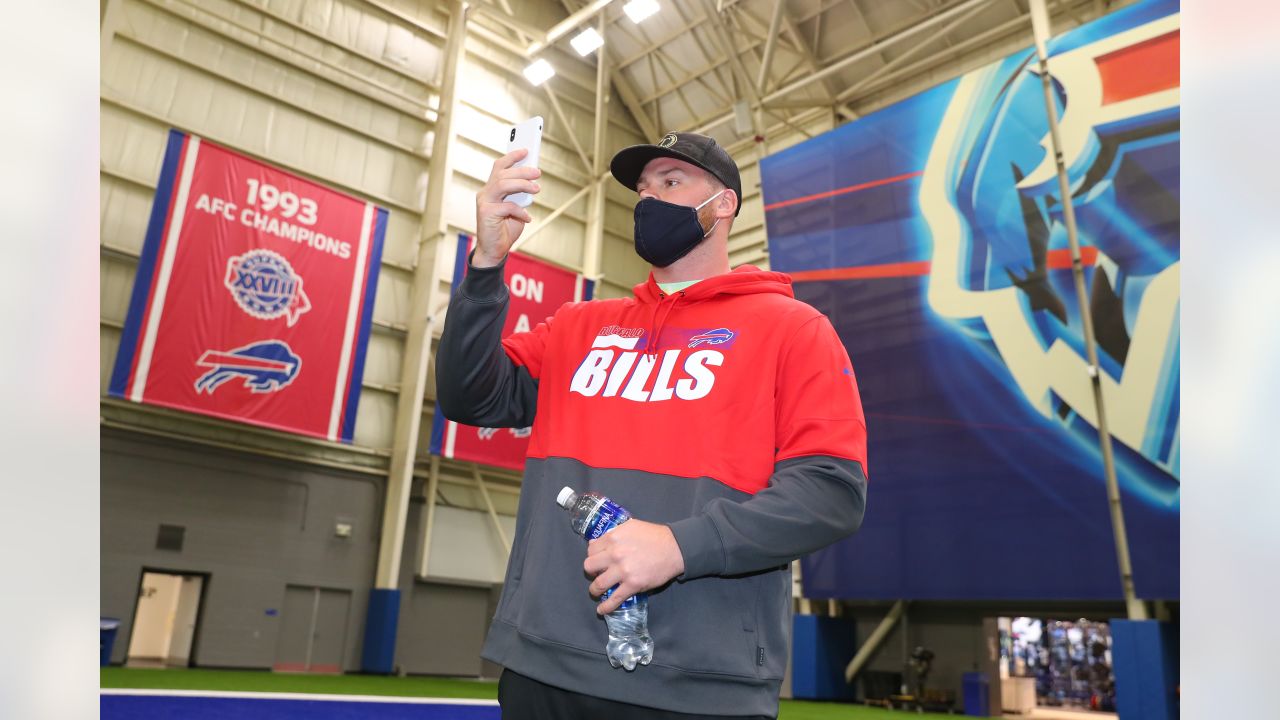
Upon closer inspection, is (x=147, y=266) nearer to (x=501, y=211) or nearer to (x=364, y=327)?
(x=364, y=327)

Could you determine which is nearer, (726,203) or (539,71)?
(726,203)

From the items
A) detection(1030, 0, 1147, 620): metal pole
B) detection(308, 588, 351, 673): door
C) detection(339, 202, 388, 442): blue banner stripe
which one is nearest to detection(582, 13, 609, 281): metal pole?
detection(339, 202, 388, 442): blue banner stripe

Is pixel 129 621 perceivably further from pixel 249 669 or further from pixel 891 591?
pixel 891 591

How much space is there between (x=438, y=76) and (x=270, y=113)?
3510 millimetres

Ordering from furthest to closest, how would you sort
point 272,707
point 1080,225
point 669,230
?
point 1080,225
point 272,707
point 669,230

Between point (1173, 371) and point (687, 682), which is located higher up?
point (1173, 371)

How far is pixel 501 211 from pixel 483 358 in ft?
0.93

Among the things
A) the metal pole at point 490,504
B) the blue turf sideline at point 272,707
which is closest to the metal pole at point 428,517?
the metal pole at point 490,504

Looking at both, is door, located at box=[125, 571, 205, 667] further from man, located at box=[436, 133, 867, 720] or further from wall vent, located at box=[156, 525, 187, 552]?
man, located at box=[436, 133, 867, 720]

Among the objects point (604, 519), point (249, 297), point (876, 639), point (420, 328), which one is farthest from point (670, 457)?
point (420, 328)

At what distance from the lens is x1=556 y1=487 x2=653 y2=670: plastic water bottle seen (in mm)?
1431

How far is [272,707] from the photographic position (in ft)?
22.8
